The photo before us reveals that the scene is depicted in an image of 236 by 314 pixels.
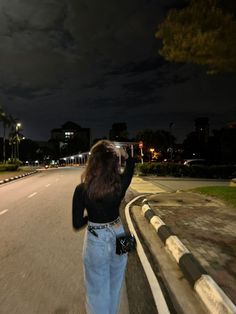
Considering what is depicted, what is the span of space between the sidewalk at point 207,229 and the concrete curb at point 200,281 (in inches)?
7.8

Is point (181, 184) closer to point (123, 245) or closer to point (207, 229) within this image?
point (207, 229)

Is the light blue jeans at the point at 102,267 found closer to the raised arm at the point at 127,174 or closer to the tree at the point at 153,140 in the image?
the raised arm at the point at 127,174

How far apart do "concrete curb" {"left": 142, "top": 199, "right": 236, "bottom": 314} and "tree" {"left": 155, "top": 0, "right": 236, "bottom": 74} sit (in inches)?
267

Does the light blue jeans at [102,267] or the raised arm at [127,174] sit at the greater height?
the raised arm at [127,174]

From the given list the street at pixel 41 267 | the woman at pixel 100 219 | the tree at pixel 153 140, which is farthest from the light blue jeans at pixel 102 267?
the tree at pixel 153 140

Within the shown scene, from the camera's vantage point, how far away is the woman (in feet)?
13.4

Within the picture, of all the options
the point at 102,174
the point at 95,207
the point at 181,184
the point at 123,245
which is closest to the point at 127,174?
the point at 102,174

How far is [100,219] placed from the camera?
13.6 ft

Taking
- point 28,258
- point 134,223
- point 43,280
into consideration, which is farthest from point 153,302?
point 134,223

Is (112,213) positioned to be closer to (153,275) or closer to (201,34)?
(153,275)

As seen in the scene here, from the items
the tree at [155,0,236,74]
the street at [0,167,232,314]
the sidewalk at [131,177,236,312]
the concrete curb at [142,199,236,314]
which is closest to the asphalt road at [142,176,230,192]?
the sidewalk at [131,177,236,312]

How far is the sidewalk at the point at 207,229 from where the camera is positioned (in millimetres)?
6734

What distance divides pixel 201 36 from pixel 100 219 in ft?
34.6

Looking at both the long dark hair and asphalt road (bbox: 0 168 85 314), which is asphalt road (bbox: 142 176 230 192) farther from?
the long dark hair
